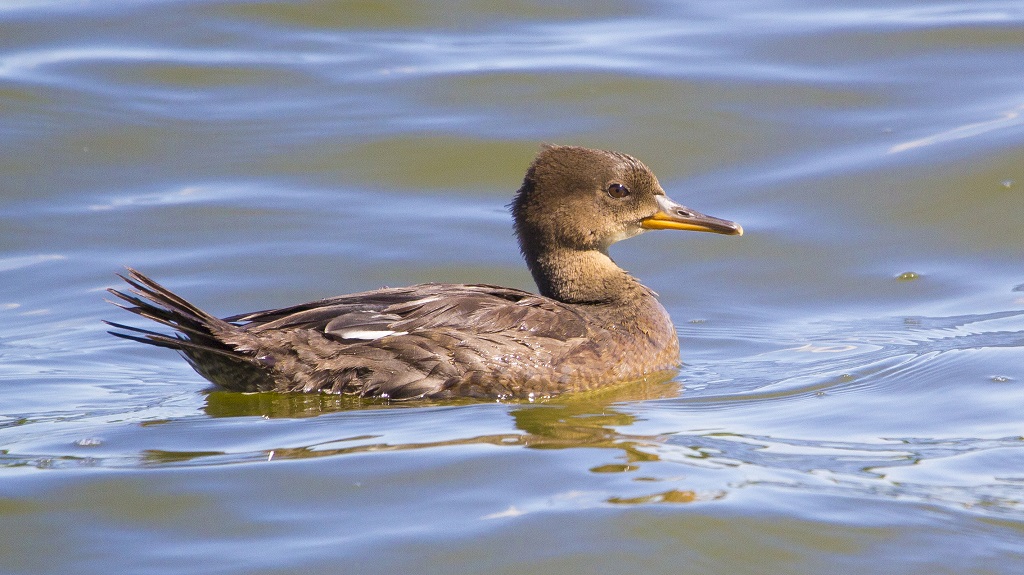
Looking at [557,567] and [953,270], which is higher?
[953,270]

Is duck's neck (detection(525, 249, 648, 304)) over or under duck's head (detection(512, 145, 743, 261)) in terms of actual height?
under

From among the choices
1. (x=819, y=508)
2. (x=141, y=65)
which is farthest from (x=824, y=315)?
(x=141, y=65)

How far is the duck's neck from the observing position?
7.61m

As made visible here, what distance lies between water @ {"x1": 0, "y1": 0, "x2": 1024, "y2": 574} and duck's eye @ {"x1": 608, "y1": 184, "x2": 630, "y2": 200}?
100cm

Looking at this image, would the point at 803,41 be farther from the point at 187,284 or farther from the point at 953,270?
the point at 187,284

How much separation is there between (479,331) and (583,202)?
111 cm

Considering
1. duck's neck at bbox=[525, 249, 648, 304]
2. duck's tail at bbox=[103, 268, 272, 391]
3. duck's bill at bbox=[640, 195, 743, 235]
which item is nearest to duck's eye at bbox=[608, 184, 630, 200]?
duck's bill at bbox=[640, 195, 743, 235]

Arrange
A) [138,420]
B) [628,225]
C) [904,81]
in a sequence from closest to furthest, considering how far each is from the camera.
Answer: [138,420] < [628,225] < [904,81]

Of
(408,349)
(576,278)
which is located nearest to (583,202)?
(576,278)

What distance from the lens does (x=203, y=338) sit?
6.63 metres

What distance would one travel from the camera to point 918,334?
313 inches

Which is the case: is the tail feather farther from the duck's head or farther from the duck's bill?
the duck's bill

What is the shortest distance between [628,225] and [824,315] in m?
1.60

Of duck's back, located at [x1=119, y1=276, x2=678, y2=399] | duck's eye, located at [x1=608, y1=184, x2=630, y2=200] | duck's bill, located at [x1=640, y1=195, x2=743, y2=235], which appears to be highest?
duck's eye, located at [x1=608, y1=184, x2=630, y2=200]
